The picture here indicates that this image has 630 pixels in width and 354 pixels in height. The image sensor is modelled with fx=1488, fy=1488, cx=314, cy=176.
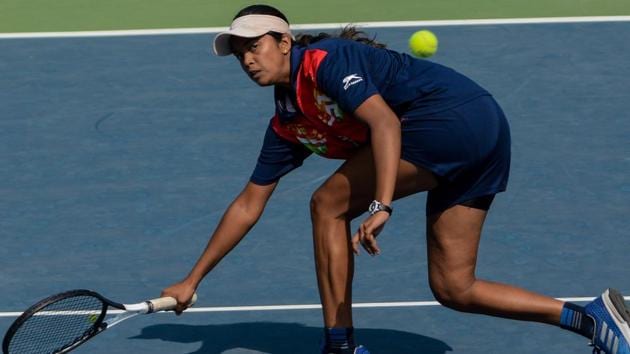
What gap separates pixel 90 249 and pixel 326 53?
2153 millimetres

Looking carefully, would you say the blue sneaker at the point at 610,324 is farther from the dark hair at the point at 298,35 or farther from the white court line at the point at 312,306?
the dark hair at the point at 298,35

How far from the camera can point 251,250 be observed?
6.68 m

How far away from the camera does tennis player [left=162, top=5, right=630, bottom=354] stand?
4.92 metres

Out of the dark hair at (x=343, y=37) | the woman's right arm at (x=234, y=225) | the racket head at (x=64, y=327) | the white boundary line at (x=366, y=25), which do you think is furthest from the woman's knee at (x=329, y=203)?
the white boundary line at (x=366, y=25)

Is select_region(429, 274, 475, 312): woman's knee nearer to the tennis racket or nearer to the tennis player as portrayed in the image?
the tennis player

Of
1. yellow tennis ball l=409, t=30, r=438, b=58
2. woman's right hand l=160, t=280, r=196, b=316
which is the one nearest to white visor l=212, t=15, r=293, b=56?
woman's right hand l=160, t=280, r=196, b=316

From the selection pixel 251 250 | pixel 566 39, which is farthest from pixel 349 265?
pixel 566 39

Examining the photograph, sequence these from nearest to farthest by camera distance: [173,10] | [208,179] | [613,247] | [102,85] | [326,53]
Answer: [326,53]
[613,247]
[208,179]
[102,85]
[173,10]

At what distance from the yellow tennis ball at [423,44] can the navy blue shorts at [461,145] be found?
3.88 meters

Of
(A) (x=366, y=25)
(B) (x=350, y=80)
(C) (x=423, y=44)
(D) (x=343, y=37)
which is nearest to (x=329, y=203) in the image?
(B) (x=350, y=80)

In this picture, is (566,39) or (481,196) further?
(566,39)

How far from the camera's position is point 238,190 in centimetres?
736

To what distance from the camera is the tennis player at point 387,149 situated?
492 centimetres

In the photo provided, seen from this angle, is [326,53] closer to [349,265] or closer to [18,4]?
[349,265]
